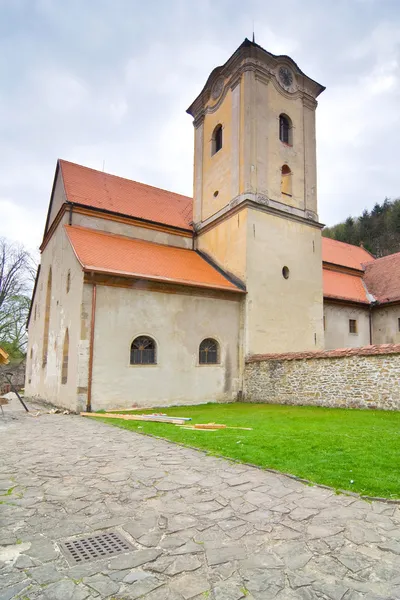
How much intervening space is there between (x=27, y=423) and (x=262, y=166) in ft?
46.5

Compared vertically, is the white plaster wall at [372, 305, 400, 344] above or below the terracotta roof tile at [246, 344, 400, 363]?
above

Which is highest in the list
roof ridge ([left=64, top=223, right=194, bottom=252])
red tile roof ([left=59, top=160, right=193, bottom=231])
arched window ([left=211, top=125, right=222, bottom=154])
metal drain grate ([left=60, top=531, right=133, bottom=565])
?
arched window ([left=211, top=125, right=222, bottom=154])

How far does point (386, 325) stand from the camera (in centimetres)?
2122

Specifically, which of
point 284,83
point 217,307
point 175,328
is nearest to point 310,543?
point 175,328

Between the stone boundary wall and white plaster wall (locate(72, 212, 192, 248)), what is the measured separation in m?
7.39

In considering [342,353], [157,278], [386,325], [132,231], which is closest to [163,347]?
[157,278]

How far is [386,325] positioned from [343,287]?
3120mm

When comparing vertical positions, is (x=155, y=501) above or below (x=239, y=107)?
below

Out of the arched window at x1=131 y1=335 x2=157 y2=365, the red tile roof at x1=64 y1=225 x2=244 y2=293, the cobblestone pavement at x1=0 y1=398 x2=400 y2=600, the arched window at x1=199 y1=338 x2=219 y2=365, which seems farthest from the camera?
the arched window at x1=199 y1=338 x2=219 y2=365

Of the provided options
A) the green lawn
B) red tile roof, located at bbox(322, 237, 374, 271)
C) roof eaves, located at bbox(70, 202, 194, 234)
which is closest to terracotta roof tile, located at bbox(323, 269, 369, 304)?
red tile roof, located at bbox(322, 237, 374, 271)

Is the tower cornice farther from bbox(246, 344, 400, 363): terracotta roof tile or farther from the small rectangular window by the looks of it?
bbox(246, 344, 400, 363): terracotta roof tile

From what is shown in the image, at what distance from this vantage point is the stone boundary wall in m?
10.2

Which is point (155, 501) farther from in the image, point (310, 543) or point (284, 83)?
point (284, 83)

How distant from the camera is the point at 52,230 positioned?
18.5 meters
